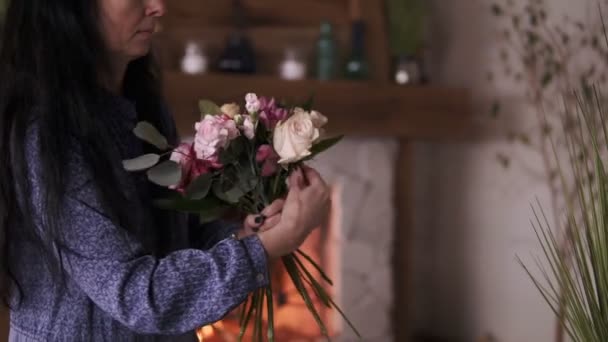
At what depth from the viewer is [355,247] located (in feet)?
9.94

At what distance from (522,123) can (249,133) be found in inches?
85.0

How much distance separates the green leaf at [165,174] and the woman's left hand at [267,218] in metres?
0.13

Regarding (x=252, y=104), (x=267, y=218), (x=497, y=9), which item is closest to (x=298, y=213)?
(x=267, y=218)

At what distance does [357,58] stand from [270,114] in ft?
5.93

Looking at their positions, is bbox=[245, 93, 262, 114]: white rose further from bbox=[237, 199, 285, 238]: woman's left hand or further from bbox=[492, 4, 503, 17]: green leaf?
bbox=[492, 4, 503, 17]: green leaf

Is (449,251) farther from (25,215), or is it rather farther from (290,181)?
(25,215)

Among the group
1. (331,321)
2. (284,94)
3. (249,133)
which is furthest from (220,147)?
→ (331,321)

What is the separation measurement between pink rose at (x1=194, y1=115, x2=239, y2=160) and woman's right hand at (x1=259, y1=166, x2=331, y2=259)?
0.11 meters

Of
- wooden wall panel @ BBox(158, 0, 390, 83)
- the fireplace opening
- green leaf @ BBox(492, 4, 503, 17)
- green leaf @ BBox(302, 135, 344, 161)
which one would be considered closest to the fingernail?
green leaf @ BBox(302, 135, 344, 161)

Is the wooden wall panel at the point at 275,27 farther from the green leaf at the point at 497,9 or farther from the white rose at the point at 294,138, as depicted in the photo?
the white rose at the point at 294,138

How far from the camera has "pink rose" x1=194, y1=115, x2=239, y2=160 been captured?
109 cm

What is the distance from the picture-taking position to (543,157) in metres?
2.97

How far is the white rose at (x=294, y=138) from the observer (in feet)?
3.59

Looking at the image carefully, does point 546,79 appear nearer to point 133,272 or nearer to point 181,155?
point 181,155
